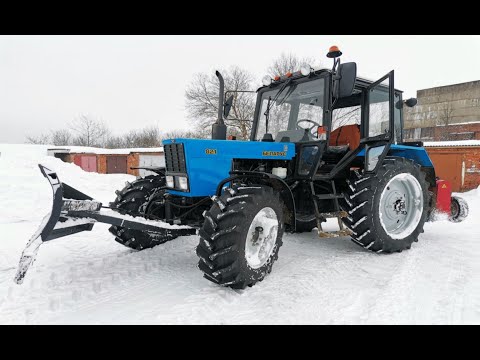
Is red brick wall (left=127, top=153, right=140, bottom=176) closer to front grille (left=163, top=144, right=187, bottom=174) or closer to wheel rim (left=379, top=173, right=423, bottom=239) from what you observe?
front grille (left=163, top=144, right=187, bottom=174)

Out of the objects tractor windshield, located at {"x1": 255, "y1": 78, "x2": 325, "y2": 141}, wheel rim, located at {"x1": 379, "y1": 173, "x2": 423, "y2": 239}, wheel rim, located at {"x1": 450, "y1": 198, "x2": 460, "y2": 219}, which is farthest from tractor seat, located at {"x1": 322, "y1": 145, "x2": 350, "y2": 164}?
wheel rim, located at {"x1": 450, "y1": 198, "x2": 460, "y2": 219}

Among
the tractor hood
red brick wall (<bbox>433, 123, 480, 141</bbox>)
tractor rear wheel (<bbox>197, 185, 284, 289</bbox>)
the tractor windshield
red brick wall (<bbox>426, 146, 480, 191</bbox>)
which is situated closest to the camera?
tractor rear wheel (<bbox>197, 185, 284, 289</bbox>)

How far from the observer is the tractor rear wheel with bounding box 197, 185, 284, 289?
3.06m

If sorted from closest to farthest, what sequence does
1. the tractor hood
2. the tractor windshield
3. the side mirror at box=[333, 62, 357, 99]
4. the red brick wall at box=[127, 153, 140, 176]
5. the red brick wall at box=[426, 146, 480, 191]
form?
the tractor hood, the side mirror at box=[333, 62, 357, 99], the tractor windshield, the red brick wall at box=[426, 146, 480, 191], the red brick wall at box=[127, 153, 140, 176]

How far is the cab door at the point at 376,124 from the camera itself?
4.59m

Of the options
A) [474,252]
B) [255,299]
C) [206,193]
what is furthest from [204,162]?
[474,252]

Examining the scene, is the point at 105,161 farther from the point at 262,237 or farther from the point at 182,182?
the point at 262,237

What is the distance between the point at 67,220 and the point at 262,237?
1857 millimetres

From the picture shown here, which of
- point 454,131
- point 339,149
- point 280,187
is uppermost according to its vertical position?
point 454,131

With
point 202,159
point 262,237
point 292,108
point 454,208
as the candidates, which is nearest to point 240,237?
point 262,237

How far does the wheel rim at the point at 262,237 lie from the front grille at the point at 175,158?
973 millimetres

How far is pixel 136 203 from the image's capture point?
418 cm

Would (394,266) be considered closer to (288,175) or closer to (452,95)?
(288,175)

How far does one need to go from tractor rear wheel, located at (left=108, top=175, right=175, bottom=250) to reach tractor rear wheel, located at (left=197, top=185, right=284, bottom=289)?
124 cm
